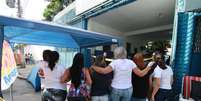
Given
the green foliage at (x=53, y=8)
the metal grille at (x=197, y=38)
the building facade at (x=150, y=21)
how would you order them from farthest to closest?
1. the green foliage at (x=53, y=8)
2. the building facade at (x=150, y=21)
3. the metal grille at (x=197, y=38)

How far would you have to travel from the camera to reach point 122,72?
5.32 m

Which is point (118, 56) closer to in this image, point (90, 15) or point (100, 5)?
point (100, 5)

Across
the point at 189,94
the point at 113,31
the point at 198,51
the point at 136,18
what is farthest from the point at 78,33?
the point at 113,31

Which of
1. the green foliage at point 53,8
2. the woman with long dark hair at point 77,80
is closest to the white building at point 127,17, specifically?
the woman with long dark hair at point 77,80

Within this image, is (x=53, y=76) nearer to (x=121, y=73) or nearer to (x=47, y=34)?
(x=121, y=73)

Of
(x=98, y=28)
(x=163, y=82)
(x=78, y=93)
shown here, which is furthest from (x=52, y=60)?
(x=98, y=28)

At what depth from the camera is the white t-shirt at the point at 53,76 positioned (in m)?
5.20

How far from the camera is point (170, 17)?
536 inches

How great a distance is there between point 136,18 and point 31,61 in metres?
27.0

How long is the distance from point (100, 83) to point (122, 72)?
398 millimetres

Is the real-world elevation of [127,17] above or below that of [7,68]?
above

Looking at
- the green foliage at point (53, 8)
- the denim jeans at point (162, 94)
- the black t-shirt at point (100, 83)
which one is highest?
the green foliage at point (53, 8)

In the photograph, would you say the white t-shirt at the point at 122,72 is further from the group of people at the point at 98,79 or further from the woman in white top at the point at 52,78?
the woman in white top at the point at 52,78

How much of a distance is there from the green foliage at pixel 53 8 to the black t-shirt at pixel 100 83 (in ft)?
86.0
